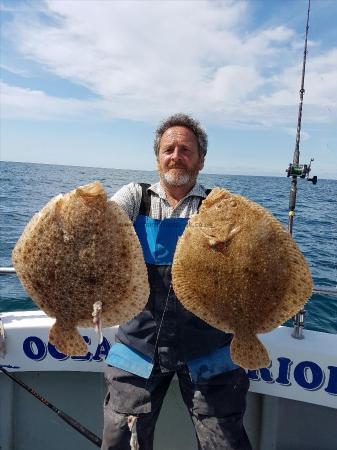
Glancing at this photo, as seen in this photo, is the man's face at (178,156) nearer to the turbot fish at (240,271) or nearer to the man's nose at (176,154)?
the man's nose at (176,154)

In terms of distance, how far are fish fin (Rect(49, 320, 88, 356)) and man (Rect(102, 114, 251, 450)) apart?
2.04 feet

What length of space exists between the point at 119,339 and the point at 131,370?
0.93 ft

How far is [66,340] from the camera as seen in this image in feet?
7.95

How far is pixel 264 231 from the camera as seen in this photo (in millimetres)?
2303

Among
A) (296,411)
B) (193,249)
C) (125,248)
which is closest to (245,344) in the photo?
(193,249)

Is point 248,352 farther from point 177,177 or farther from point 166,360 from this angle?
point 177,177

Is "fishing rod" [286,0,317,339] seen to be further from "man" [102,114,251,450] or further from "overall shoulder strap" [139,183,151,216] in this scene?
"overall shoulder strap" [139,183,151,216]

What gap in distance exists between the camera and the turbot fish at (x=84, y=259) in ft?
7.39

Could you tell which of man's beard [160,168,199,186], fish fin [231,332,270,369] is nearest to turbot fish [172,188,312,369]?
fish fin [231,332,270,369]

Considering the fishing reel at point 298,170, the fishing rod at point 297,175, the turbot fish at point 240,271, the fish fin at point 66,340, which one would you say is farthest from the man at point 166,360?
the fishing reel at point 298,170

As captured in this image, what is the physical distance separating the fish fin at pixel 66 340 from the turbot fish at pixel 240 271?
2.32 feet

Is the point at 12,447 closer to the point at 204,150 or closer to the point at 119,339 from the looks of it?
the point at 119,339

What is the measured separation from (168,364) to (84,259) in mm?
1186

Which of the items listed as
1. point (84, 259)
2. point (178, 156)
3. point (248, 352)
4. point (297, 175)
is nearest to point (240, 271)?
point (248, 352)
